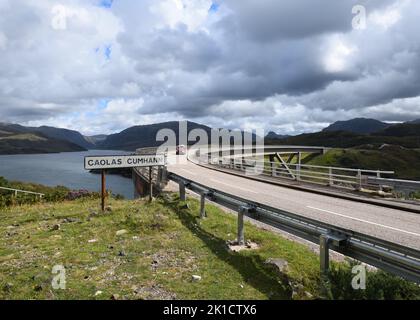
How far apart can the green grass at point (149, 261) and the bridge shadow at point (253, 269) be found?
0.02 metres

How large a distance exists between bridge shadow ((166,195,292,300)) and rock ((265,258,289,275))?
0.09 meters

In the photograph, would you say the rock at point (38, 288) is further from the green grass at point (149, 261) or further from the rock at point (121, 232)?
the rock at point (121, 232)

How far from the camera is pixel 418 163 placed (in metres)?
150

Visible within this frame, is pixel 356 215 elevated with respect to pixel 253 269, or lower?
lower

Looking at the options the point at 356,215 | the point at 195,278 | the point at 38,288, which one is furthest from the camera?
the point at 356,215

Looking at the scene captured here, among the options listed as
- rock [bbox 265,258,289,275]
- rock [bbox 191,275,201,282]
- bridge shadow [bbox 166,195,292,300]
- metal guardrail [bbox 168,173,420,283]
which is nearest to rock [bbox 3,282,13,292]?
rock [bbox 191,275,201,282]

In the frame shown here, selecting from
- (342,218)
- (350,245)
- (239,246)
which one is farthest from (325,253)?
(342,218)

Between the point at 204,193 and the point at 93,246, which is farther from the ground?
the point at 204,193

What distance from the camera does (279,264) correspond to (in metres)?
6.67

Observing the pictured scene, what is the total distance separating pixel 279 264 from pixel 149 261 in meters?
2.44

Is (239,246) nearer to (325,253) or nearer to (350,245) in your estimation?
(325,253)
